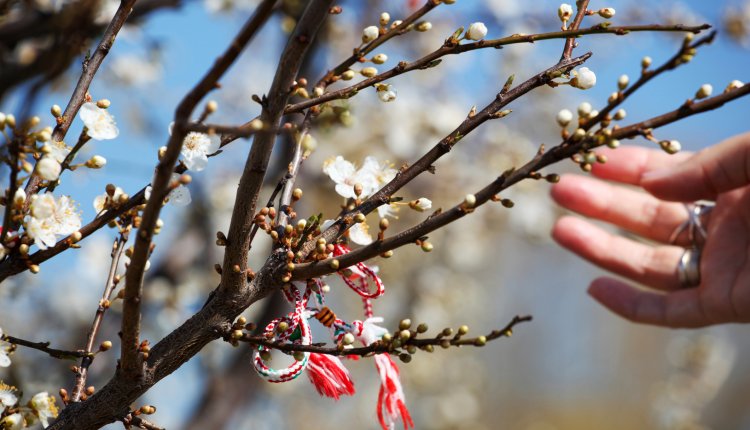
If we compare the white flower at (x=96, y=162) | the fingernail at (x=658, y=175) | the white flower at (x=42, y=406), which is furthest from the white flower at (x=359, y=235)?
the fingernail at (x=658, y=175)

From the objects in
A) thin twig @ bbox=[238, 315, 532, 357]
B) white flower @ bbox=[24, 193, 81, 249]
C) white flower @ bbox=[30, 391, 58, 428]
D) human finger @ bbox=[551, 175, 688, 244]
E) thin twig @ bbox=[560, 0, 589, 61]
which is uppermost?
human finger @ bbox=[551, 175, 688, 244]

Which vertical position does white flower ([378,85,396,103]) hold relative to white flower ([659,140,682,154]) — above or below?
above

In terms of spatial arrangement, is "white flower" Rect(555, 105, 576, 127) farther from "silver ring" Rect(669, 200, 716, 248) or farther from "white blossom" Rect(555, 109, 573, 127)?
"silver ring" Rect(669, 200, 716, 248)

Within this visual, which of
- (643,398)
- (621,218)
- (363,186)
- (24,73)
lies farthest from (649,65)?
(643,398)

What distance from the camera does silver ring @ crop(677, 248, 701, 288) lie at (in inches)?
75.2

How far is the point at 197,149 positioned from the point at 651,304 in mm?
1510

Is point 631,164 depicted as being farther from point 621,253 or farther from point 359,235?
point 359,235

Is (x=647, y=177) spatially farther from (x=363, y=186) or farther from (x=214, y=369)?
(x=214, y=369)

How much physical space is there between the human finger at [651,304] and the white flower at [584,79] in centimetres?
115

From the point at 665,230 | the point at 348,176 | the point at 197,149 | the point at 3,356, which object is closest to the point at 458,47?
the point at 348,176

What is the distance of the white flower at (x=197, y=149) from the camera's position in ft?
3.04

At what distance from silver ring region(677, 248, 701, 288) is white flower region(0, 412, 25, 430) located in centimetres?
173

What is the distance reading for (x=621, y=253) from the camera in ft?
6.86

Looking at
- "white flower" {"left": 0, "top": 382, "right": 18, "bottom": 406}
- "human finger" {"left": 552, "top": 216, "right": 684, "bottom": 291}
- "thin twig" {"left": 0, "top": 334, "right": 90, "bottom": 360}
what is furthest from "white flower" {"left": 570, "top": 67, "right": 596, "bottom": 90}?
"human finger" {"left": 552, "top": 216, "right": 684, "bottom": 291}
